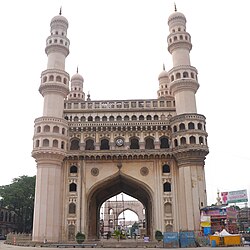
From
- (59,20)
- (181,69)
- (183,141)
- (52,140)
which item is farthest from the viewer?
(59,20)

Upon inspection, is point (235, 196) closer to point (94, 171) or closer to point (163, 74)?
point (94, 171)

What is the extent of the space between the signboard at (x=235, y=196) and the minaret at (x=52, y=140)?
26824 millimetres

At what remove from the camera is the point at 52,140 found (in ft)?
141

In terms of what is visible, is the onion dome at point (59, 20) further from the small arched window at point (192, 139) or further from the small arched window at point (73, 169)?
the small arched window at point (192, 139)

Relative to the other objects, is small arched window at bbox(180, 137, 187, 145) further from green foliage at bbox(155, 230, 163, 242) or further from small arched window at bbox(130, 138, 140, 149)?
green foliage at bbox(155, 230, 163, 242)

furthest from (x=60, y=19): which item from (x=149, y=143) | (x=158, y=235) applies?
(x=158, y=235)

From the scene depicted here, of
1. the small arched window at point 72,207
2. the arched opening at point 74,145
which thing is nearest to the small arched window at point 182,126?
the arched opening at point 74,145

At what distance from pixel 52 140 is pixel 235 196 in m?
29.6

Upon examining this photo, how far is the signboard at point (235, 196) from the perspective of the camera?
5169 centimetres

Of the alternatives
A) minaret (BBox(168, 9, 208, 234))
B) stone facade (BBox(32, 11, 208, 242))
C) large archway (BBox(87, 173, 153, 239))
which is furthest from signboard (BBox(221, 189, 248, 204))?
stone facade (BBox(32, 11, 208, 242))

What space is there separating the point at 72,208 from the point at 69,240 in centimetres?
386

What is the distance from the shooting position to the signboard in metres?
51.7

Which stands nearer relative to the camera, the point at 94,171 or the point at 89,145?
the point at 94,171

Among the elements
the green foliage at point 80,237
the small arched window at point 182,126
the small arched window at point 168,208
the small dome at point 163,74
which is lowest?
the green foliage at point 80,237
